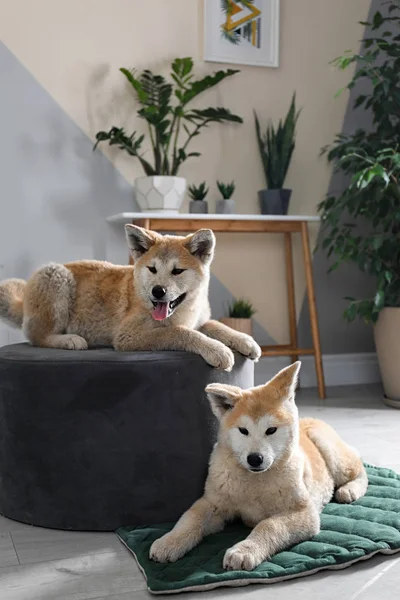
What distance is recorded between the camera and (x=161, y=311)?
6.27 feet

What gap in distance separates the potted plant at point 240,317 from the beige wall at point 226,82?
224 mm

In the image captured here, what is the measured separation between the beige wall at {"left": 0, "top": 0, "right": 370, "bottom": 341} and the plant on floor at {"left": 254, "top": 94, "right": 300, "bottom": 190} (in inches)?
3.9

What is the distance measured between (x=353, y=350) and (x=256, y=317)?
672 millimetres

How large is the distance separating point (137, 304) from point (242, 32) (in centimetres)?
228

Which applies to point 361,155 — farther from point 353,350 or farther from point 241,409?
point 241,409

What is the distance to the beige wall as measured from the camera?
340 cm

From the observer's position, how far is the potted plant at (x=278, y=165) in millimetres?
3650

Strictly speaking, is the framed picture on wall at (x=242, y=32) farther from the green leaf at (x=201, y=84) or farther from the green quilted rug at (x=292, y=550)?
the green quilted rug at (x=292, y=550)

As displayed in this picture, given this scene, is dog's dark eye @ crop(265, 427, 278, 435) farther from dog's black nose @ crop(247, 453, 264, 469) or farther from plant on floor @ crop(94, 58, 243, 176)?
plant on floor @ crop(94, 58, 243, 176)

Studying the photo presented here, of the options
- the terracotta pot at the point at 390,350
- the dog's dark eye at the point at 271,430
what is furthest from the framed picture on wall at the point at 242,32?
the dog's dark eye at the point at 271,430

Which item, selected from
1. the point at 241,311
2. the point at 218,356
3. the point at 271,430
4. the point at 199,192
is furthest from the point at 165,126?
the point at 271,430

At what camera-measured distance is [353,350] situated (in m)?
4.11

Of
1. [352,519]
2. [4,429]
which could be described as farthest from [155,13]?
[352,519]

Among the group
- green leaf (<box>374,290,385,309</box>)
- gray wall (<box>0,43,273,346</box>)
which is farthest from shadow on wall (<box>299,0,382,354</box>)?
gray wall (<box>0,43,273,346</box>)
